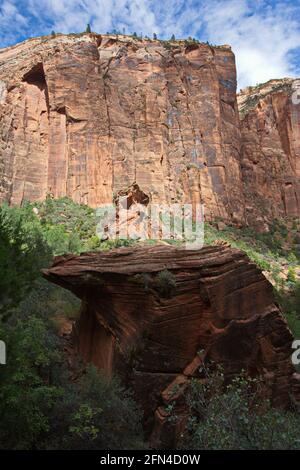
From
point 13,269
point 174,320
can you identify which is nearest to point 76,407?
point 174,320

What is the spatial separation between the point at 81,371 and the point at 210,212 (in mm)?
32088

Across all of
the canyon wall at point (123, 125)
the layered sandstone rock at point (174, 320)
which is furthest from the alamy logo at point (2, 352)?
the canyon wall at point (123, 125)

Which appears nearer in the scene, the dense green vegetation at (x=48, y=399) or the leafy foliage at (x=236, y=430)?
the leafy foliage at (x=236, y=430)

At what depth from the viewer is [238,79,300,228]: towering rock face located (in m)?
50.1

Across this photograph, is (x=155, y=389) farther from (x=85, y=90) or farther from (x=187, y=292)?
(x=85, y=90)

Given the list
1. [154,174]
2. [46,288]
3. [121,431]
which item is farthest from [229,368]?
[154,174]

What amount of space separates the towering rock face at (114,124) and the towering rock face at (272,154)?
4.65m

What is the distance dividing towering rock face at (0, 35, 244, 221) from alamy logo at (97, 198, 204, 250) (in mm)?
1491

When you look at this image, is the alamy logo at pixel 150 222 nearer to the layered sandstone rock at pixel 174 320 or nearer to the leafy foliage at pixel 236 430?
the layered sandstone rock at pixel 174 320

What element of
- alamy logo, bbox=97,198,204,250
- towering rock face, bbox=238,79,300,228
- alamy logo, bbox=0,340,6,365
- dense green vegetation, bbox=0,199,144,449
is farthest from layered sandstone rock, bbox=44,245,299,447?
towering rock face, bbox=238,79,300,228

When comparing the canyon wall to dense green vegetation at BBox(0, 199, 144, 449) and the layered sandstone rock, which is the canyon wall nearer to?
the layered sandstone rock

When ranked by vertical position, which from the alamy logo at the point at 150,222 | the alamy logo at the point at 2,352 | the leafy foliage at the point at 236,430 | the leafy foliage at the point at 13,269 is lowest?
the leafy foliage at the point at 236,430

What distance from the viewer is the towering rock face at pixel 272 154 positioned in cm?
5009

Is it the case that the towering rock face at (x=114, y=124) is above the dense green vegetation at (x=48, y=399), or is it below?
above
